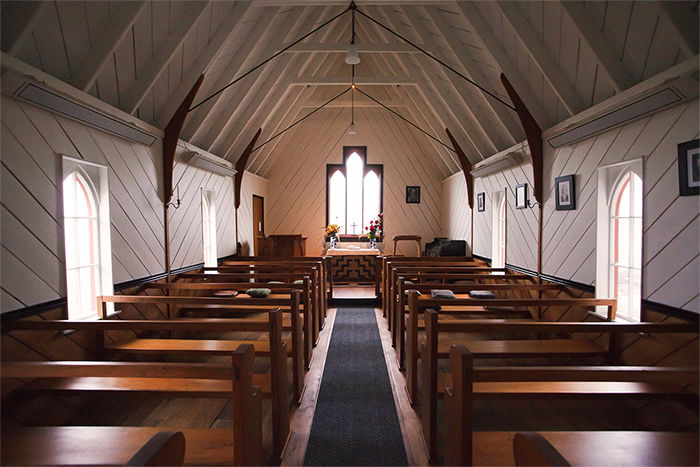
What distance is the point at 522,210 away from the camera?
5.36 m

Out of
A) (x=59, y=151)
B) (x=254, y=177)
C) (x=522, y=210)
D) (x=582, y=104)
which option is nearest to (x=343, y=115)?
(x=254, y=177)

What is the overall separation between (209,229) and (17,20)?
4.33 m

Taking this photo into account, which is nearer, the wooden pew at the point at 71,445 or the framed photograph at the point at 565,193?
the wooden pew at the point at 71,445

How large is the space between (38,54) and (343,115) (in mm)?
7767

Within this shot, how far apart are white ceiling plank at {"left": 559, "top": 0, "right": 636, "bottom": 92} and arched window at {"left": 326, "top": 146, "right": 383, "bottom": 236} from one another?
282 inches

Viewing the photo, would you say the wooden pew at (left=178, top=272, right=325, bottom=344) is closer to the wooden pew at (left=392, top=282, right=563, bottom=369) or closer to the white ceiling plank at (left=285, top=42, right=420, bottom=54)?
the wooden pew at (left=392, top=282, right=563, bottom=369)

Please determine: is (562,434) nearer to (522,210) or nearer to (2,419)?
(2,419)

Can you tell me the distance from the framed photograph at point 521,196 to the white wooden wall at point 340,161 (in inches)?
185

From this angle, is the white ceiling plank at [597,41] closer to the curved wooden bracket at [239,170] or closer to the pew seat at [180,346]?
the pew seat at [180,346]

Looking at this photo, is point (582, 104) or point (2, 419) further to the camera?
point (582, 104)

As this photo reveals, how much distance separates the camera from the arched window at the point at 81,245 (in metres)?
3.34

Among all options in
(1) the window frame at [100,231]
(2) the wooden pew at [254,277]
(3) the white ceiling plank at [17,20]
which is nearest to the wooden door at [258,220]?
(2) the wooden pew at [254,277]

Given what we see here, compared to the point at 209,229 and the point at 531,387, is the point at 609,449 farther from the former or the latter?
the point at 209,229

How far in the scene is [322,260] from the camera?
6188 mm
